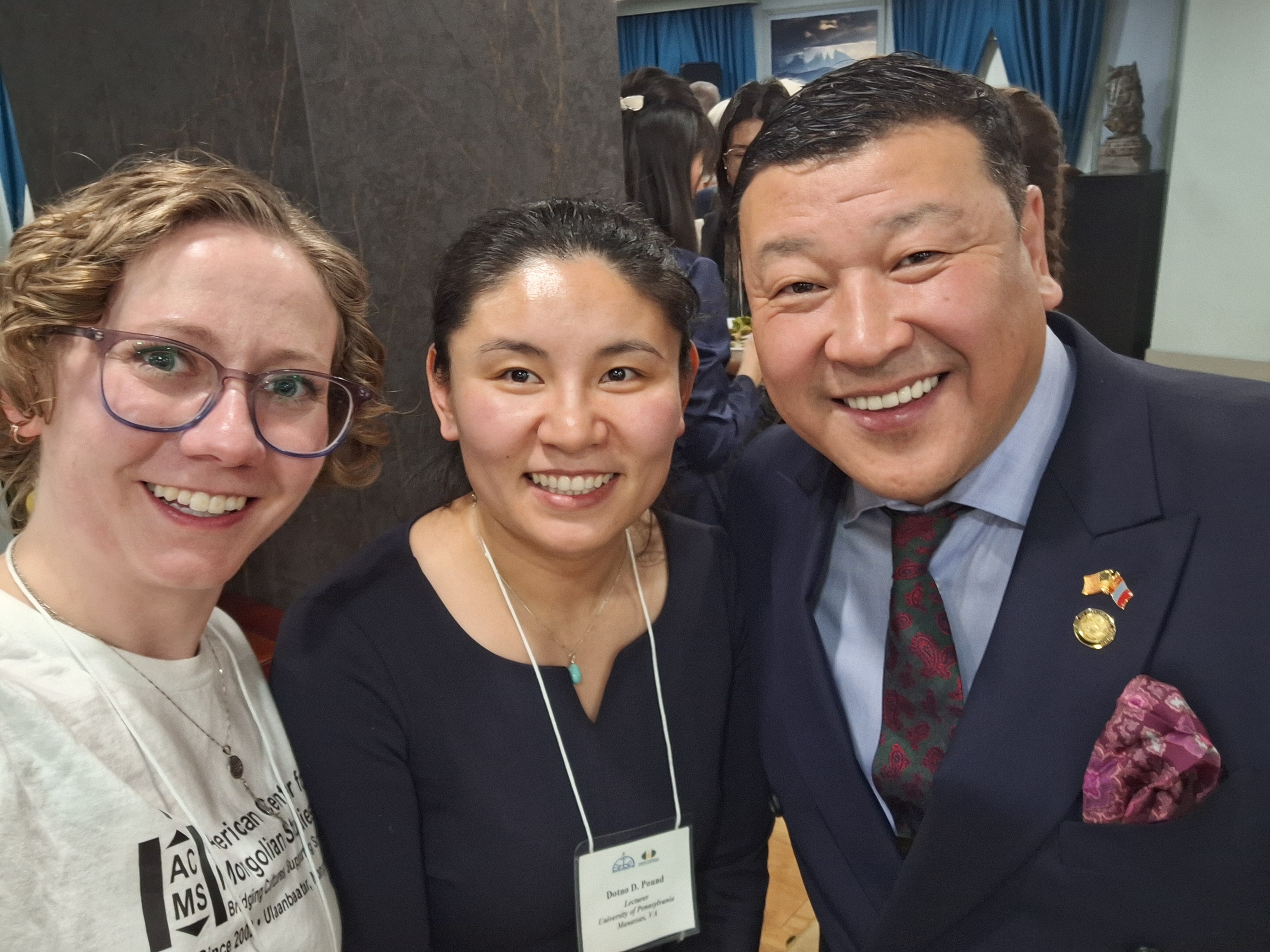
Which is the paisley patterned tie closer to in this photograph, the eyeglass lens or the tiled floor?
the eyeglass lens

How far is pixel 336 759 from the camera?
1307mm

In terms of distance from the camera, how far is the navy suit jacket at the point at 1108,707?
1048 millimetres

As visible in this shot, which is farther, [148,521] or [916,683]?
[916,683]

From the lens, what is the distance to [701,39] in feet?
36.0

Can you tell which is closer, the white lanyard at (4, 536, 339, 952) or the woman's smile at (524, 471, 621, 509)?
the white lanyard at (4, 536, 339, 952)

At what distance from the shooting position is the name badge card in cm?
140

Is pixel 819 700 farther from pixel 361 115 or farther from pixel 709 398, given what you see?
pixel 361 115

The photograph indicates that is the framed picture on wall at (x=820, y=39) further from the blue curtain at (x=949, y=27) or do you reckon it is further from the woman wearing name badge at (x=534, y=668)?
the woman wearing name badge at (x=534, y=668)

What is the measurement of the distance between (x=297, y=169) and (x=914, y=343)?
164cm

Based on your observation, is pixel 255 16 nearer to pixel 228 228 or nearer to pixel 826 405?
pixel 228 228

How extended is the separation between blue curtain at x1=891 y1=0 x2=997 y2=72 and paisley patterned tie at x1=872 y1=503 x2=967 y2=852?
9.00m

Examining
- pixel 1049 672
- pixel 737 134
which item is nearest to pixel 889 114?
pixel 1049 672

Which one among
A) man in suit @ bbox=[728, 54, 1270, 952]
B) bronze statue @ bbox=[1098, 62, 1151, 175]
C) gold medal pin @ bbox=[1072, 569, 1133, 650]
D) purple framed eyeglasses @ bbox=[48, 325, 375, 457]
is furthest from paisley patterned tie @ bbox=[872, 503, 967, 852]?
bronze statue @ bbox=[1098, 62, 1151, 175]

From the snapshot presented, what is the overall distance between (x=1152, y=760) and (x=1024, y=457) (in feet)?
1.37
